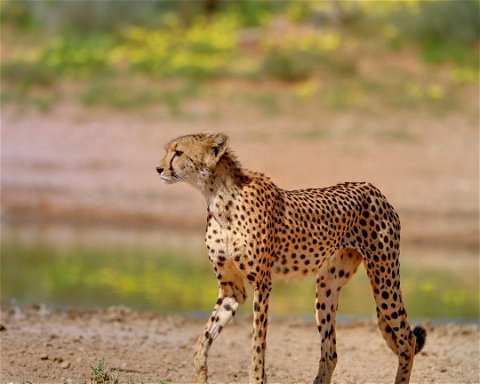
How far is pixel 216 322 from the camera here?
21.7 ft

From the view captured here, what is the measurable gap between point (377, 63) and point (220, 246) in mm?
15563

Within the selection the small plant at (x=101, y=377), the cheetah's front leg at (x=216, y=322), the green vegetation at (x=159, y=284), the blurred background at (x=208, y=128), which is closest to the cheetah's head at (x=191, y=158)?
the cheetah's front leg at (x=216, y=322)

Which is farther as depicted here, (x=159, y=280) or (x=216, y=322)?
(x=159, y=280)

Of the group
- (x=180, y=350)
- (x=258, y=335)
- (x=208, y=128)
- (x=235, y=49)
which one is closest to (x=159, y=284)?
(x=180, y=350)

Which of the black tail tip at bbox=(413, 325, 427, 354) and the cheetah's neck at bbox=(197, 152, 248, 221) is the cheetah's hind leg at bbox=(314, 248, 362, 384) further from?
the cheetah's neck at bbox=(197, 152, 248, 221)

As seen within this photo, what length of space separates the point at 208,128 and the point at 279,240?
39.1ft

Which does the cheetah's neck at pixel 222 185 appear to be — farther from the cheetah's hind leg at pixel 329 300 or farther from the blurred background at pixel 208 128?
the blurred background at pixel 208 128

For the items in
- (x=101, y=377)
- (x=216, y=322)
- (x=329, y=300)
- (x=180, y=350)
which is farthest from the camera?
(x=180, y=350)

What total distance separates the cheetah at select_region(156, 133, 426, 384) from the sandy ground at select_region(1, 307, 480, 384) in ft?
2.80

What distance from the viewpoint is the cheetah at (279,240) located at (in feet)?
21.2

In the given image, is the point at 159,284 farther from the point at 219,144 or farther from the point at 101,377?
the point at 219,144

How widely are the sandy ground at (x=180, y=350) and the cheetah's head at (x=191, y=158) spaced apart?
1583 mm

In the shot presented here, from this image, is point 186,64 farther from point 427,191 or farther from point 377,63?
point 427,191

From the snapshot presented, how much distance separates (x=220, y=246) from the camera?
6430mm
